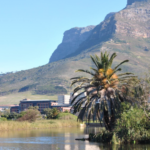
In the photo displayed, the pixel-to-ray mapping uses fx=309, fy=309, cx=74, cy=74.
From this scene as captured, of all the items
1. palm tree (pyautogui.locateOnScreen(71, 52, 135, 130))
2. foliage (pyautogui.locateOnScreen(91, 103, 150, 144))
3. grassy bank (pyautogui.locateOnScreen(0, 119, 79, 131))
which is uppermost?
palm tree (pyautogui.locateOnScreen(71, 52, 135, 130))

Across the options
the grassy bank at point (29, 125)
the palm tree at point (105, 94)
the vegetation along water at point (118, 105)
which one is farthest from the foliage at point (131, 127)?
the grassy bank at point (29, 125)

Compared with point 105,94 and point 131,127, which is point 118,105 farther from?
point 131,127

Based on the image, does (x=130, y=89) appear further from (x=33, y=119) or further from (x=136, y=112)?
(x=33, y=119)

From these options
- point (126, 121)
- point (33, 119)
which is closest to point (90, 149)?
point (126, 121)

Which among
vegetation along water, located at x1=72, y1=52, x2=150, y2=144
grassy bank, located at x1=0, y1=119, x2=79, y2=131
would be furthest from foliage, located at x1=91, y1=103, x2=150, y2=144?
grassy bank, located at x1=0, y1=119, x2=79, y2=131

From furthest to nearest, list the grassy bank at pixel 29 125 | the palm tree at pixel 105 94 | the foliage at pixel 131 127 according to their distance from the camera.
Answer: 1. the grassy bank at pixel 29 125
2. the palm tree at pixel 105 94
3. the foliage at pixel 131 127

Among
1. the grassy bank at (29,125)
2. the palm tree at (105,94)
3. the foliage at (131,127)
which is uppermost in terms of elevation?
the palm tree at (105,94)

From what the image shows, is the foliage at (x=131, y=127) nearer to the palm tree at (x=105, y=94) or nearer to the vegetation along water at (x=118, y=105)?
the vegetation along water at (x=118, y=105)

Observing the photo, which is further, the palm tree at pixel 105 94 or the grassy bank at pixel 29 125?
the grassy bank at pixel 29 125

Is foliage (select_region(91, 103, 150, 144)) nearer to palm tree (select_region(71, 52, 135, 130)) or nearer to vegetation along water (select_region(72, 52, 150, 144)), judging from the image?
vegetation along water (select_region(72, 52, 150, 144))

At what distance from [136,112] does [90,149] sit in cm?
692

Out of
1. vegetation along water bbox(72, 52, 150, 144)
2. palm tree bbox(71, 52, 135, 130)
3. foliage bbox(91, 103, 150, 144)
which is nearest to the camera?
foliage bbox(91, 103, 150, 144)

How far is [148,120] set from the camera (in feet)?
122

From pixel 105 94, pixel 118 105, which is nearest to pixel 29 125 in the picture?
pixel 105 94
